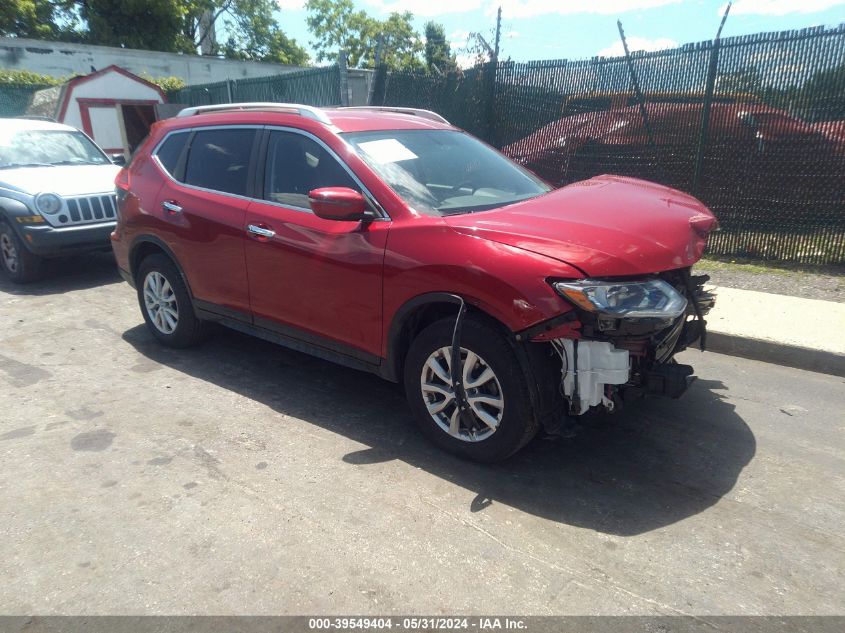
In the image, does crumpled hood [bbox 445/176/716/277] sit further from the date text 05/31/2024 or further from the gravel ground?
the gravel ground

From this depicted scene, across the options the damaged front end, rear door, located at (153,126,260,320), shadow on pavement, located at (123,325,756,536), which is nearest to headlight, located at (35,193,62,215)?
rear door, located at (153,126,260,320)

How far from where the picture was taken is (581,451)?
145 inches

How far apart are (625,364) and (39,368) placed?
441 centimetres

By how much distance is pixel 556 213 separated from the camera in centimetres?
359

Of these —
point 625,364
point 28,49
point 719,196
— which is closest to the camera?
point 625,364

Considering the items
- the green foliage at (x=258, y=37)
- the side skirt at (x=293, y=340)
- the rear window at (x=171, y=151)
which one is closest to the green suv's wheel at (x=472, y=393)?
the side skirt at (x=293, y=340)

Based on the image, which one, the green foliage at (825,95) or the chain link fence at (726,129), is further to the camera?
the chain link fence at (726,129)

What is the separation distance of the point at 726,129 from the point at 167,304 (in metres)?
6.40

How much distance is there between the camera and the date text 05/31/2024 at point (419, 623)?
2.43 m

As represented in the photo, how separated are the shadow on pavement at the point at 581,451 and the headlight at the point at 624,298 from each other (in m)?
0.91

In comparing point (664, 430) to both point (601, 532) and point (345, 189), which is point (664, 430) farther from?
point (345, 189)

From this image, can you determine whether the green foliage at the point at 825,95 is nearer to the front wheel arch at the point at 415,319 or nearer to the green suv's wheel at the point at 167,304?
the front wheel arch at the point at 415,319

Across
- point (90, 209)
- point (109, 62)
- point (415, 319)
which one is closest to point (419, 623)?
point (415, 319)

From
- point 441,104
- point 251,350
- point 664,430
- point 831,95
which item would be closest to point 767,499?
point 664,430
